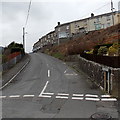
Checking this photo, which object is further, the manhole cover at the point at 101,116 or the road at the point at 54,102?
the road at the point at 54,102

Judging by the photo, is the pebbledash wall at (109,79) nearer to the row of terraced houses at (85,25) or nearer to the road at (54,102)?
the road at (54,102)

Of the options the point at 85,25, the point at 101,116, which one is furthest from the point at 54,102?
the point at 85,25

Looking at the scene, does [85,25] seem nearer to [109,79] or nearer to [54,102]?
[109,79]

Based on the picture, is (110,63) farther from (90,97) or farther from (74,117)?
(74,117)

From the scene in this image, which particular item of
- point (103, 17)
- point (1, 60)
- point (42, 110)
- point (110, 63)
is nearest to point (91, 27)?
point (103, 17)

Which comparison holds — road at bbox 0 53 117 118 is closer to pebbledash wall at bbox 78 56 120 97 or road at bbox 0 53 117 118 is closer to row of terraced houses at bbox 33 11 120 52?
pebbledash wall at bbox 78 56 120 97

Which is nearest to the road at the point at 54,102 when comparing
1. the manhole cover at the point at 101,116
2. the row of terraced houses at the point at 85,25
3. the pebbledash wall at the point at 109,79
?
the manhole cover at the point at 101,116

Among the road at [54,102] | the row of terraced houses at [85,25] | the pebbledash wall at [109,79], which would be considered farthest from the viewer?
the row of terraced houses at [85,25]

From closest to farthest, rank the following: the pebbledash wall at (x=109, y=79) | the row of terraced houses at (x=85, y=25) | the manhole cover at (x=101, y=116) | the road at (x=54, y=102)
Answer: the manhole cover at (x=101, y=116)
the road at (x=54, y=102)
the pebbledash wall at (x=109, y=79)
the row of terraced houses at (x=85, y=25)

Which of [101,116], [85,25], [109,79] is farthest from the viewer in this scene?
[85,25]

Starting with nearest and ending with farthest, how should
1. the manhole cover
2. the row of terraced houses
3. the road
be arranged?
the manhole cover, the road, the row of terraced houses

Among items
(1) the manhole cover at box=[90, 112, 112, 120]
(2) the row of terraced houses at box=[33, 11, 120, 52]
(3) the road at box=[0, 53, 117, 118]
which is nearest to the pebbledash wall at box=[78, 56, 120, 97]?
(3) the road at box=[0, 53, 117, 118]

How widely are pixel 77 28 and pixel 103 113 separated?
2752 inches

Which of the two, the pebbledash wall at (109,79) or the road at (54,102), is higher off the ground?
the pebbledash wall at (109,79)
